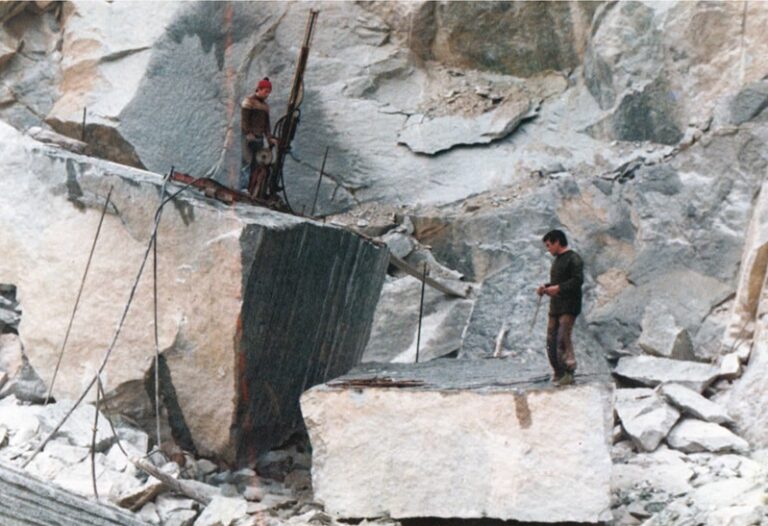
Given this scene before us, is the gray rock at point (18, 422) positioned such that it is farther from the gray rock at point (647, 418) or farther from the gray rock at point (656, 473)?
the gray rock at point (647, 418)

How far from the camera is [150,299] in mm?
7574

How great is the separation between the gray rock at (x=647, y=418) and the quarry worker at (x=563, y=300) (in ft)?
5.92

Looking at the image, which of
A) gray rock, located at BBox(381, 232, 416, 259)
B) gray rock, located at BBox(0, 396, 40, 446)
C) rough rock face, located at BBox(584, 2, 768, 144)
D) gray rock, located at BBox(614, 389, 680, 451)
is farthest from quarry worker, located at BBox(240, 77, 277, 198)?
rough rock face, located at BBox(584, 2, 768, 144)

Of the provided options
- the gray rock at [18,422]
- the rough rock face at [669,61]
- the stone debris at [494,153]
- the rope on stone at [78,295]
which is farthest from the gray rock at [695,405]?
the rough rock face at [669,61]

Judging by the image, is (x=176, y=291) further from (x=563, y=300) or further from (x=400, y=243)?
(x=400, y=243)

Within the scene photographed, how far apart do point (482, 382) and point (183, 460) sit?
6.89ft

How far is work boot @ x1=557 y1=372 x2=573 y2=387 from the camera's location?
6.30 m

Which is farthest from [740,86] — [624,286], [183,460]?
[183,460]

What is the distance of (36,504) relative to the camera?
319cm

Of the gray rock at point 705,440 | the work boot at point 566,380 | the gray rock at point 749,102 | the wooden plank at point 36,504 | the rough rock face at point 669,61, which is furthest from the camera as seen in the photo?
the rough rock face at point 669,61

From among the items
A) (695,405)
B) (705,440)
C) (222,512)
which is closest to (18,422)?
(222,512)

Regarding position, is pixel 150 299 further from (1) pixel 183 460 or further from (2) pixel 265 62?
(2) pixel 265 62

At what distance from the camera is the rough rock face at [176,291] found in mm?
7375

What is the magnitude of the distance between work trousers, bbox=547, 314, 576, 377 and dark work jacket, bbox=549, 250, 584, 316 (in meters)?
0.04
